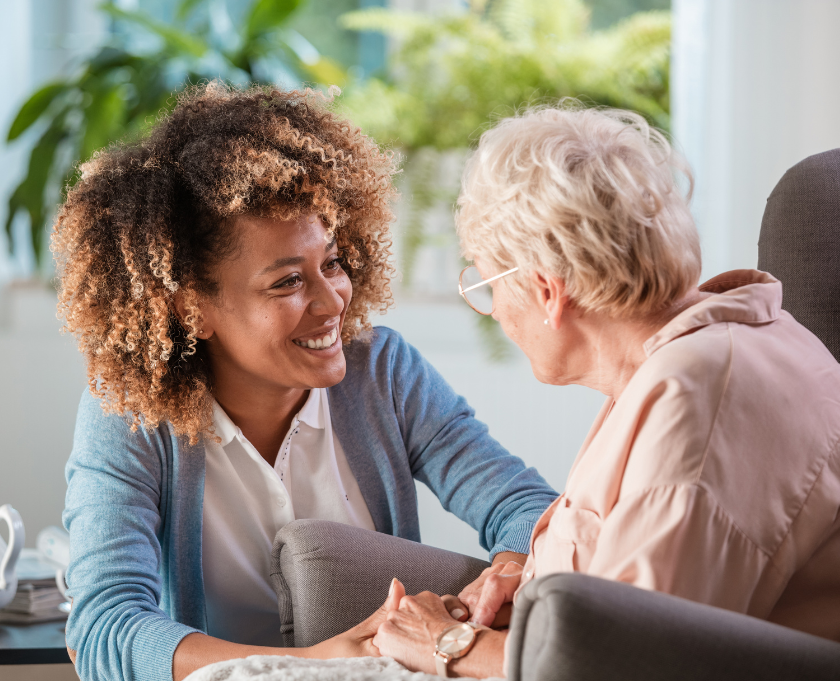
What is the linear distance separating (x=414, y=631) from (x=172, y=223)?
0.72 metres

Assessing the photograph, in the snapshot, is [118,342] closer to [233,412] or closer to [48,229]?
[233,412]

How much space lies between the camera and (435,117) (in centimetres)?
262

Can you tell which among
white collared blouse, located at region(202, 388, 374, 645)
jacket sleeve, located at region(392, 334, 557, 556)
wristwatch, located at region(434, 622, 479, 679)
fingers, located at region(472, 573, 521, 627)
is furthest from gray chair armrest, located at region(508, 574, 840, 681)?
white collared blouse, located at region(202, 388, 374, 645)

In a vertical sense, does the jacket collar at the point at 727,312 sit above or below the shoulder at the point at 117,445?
above

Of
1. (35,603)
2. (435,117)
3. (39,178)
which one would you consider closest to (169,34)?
(39,178)

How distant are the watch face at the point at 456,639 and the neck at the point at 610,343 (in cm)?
35

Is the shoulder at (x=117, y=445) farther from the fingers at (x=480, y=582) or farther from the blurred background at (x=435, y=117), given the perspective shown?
the blurred background at (x=435, y=117)

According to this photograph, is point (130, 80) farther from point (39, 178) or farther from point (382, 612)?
point (382, 612)

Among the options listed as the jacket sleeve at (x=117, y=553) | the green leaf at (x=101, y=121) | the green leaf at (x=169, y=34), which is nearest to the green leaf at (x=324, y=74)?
the green leaf at (x=169, y=34)

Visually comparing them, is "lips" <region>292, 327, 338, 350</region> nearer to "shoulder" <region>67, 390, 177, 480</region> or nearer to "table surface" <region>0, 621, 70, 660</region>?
"shoulder" <region>67, 390, 177, 480</region>

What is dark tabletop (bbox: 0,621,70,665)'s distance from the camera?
1.36m

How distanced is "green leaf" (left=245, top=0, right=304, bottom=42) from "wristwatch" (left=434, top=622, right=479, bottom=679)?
2214 mm

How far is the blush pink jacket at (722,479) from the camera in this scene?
2.57ft

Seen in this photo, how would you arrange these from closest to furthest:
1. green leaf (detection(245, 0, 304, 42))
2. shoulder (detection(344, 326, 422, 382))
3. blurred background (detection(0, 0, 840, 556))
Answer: shoulder (detection(344, 326, 422, 382)) < blurred background (detection(0, 0, 840, 556)) < green leaf (detection(245, 0, 304, 42))
